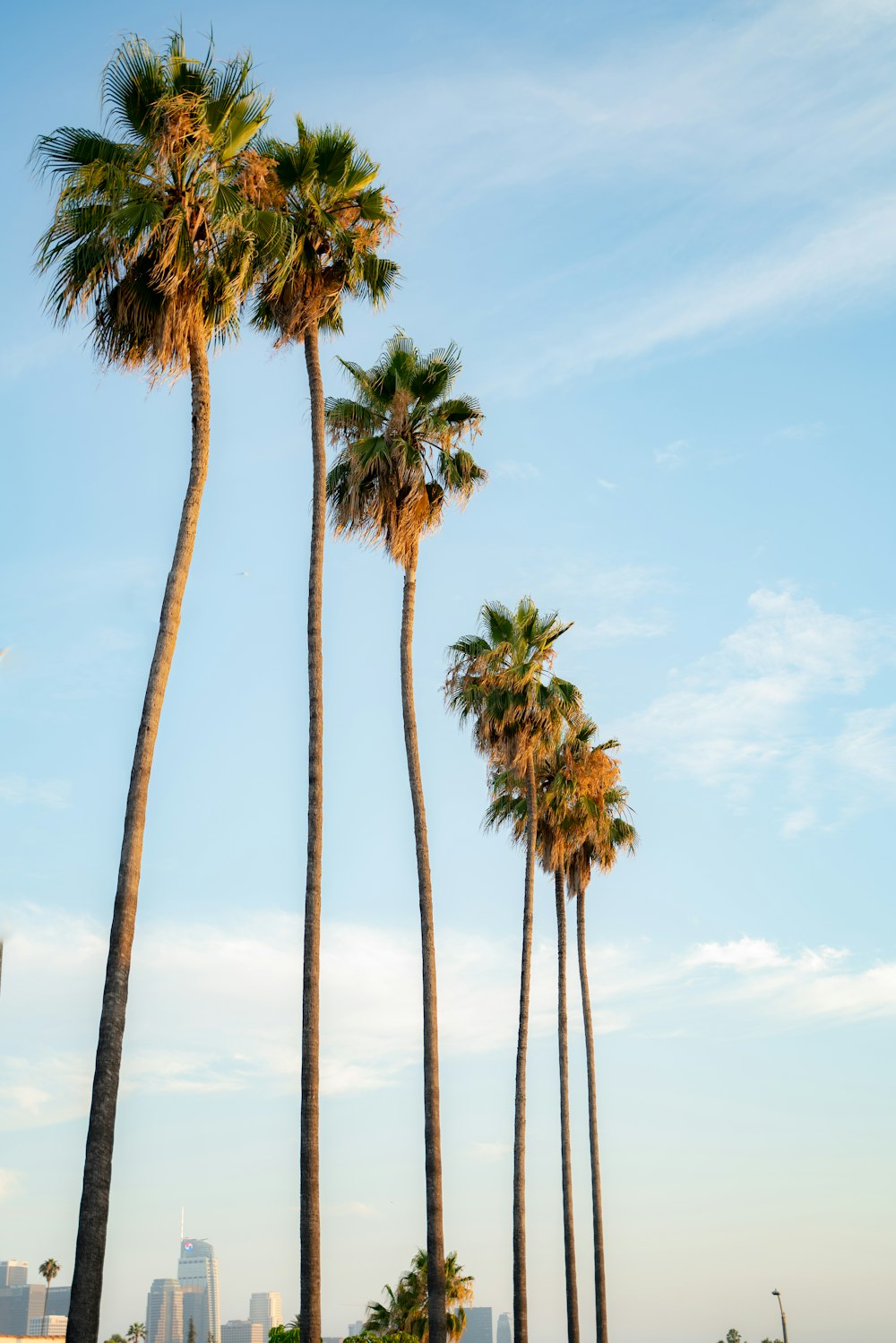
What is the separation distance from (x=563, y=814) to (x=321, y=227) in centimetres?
2040

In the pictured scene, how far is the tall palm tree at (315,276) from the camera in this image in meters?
21.8

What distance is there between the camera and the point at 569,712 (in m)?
37.1

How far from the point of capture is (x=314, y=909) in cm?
2169

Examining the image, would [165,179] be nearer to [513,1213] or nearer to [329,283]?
[329,283]

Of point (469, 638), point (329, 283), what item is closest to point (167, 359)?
point (329, 283)

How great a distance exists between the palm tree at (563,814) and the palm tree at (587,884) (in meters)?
0.55

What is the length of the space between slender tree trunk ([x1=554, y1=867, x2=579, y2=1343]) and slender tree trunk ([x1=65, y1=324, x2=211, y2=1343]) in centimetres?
2456

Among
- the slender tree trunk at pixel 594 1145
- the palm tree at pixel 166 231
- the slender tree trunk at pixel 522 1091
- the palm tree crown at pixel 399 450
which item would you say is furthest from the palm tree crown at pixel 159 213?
the slender tree trunk at pixel 594 1145

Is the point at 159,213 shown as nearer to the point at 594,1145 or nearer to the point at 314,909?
the point at 314,909

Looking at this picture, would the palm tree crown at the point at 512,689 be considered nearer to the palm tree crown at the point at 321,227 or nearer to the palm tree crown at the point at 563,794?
the palm tree crown at the point at 563,794

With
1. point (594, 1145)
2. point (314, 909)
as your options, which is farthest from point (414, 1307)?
point (314, 909)

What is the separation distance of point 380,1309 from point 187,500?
48.7 m

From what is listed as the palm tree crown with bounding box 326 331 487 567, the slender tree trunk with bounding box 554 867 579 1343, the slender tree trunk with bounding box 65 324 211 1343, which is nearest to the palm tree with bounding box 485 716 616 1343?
the slender tree trunk with bounding box 554 867 579 1343

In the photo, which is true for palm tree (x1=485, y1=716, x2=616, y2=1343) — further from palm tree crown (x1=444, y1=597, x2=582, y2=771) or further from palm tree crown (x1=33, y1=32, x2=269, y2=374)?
palm tree crown (x1=33, y1=32, x2=269, y2=374)
